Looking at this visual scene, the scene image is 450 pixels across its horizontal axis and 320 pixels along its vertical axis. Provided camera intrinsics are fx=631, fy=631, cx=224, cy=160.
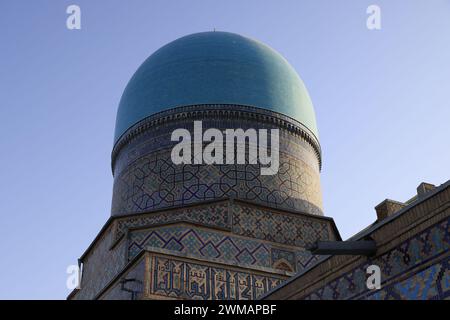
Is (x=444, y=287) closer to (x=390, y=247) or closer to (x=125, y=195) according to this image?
(x=390, y=247)

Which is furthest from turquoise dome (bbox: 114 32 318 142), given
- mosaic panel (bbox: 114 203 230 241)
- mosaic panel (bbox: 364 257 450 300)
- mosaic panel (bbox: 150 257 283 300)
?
mosaic panel (bbox: 364 257 450 300)

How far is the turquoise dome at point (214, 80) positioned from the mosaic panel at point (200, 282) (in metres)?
3.19

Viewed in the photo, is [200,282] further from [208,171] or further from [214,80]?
[214,80]

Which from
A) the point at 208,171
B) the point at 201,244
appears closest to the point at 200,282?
the point at 201,244

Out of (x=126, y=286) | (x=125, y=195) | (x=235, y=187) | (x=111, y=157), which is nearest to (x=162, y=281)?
(x=126, y=286)

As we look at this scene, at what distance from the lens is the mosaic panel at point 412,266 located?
3389 millimetres

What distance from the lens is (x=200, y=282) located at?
6.28m

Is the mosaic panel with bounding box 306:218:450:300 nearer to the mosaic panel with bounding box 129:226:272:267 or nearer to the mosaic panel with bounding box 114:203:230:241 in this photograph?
the mosaic panel with bounding box 129:226:272:267

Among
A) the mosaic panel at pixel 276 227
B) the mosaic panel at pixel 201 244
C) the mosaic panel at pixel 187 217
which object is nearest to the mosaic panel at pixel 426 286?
the mosaic panel at pixel 201 244

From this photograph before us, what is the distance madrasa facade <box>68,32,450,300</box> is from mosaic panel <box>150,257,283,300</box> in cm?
1

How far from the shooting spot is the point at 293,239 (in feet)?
A: 26.4

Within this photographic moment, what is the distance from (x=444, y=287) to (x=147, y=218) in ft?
16.8

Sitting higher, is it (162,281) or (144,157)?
(144,157)
